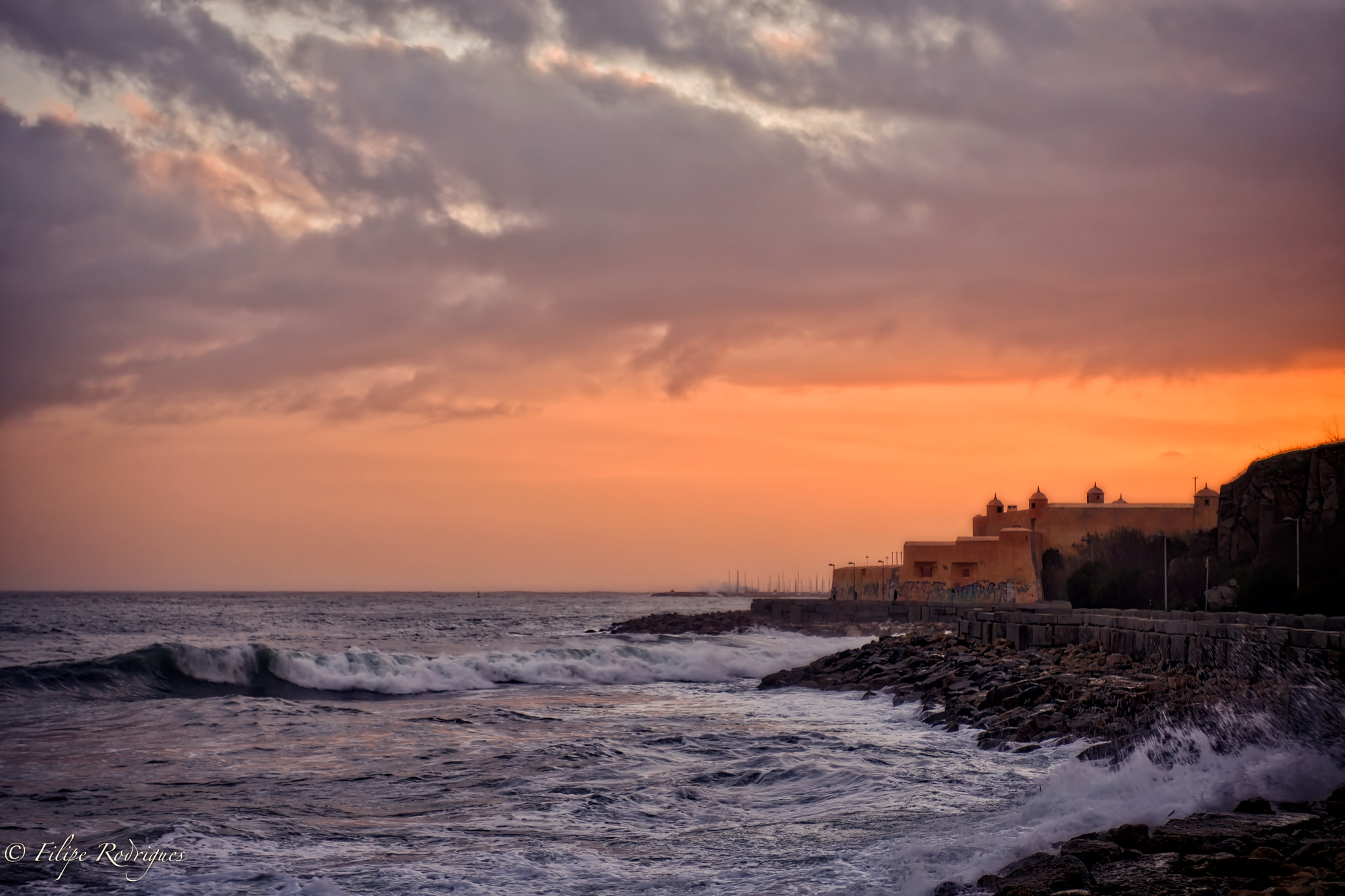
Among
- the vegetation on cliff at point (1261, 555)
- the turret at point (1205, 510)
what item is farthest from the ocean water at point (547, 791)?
the turret at point (1205, 510)

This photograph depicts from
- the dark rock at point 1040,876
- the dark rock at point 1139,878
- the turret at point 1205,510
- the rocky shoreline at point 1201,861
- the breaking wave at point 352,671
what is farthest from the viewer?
the turret at point 1205,510

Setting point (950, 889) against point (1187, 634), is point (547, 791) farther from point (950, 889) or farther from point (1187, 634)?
point (1187, 634)

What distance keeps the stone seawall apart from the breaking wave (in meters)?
6.18

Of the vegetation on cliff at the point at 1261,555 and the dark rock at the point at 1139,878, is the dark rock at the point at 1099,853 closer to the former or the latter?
the dark rock at the point at 1139,878

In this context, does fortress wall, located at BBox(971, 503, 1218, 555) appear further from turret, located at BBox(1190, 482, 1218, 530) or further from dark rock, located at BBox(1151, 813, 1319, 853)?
dark rock, located at BBox(1151, 813, 1319, 853)

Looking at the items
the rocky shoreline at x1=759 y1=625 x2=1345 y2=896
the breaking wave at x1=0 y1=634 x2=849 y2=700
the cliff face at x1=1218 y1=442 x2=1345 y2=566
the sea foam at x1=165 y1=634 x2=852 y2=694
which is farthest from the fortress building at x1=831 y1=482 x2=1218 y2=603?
the rocky shoreline at x1=759 y1=625 x2=1345 y2=896

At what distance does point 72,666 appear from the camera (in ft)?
59.7

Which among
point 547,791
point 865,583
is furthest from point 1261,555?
point 547,791

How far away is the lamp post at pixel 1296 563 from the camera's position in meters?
27.2

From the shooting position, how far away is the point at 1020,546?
4275 centimetres

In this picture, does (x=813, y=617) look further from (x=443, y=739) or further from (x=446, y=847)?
(x=446, y=847)

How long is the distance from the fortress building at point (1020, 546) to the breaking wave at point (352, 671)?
19.6 meters

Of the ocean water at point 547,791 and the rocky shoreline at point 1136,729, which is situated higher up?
the rocky shoreline at point 1136,729

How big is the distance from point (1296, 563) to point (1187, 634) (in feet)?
59.2
